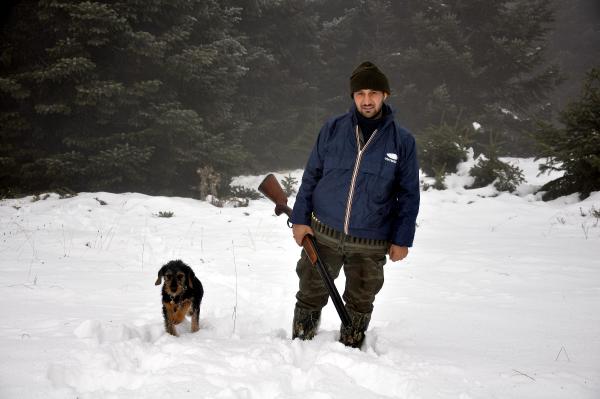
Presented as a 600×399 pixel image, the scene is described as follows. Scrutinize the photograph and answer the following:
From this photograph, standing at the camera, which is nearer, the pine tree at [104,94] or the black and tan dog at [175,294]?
the black and tan dog at [175,294]

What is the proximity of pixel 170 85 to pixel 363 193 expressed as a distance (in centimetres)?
1092

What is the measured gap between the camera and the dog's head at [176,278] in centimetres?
336

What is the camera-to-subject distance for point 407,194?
2.90 metres

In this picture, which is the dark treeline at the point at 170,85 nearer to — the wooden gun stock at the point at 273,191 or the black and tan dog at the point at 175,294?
the wooden gun stock at the point at 273,191

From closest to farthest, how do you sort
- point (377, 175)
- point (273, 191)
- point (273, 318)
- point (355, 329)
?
point (377, 175) < point (355, 329) < point (273, 191) < point (273, 318)

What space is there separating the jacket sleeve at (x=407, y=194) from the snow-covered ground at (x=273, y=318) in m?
0.92

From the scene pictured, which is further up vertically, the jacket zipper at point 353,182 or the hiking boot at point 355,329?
the jacket zipper at point 353,182

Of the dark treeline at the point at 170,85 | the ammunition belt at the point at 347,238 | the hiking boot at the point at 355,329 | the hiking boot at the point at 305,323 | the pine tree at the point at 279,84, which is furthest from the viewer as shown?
the pine tree at the point at 279,84

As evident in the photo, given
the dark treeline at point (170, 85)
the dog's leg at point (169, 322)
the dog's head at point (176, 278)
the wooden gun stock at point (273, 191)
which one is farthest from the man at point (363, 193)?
the dark treeline at point (170, 85)

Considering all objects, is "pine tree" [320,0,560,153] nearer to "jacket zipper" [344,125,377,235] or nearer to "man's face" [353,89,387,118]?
"man's face" [353,89,387,118]

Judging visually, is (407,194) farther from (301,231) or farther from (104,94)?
(104,94)

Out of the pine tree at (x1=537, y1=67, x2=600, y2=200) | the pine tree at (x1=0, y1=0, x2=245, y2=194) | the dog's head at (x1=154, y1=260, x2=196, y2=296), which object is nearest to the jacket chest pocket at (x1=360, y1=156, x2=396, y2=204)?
the dog's head at (x1=154, y1=260, x2=196, y2=296)

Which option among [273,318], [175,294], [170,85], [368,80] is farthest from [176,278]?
[170,85]

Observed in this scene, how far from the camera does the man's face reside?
9.44 feet
